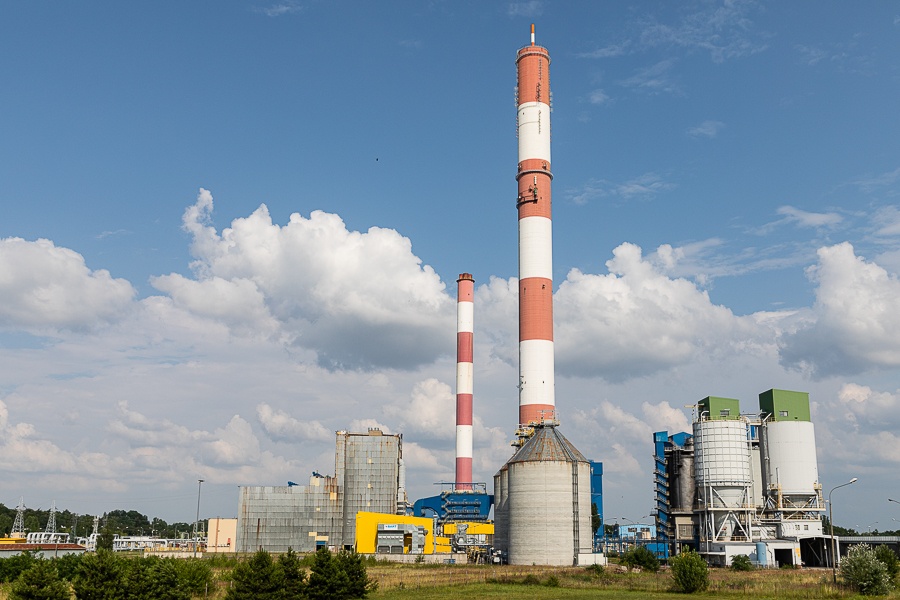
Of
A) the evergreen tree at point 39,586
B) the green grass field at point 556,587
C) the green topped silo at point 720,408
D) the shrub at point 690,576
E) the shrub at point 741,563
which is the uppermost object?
the green topped silo at point 720,408

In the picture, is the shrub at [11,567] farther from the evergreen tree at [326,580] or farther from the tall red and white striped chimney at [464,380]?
the tall red and white striped chimney at [464,380]

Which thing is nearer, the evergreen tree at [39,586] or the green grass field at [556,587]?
the evergreen tree at [39,586]

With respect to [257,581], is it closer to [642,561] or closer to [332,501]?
[642,561]

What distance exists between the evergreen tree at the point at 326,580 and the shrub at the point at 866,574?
31698 mm

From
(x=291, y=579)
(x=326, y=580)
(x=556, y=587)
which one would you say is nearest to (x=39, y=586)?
(x=291, y=579)

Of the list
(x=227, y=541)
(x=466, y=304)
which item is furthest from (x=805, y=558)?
(x=227, y=541)

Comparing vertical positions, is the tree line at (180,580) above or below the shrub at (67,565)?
above

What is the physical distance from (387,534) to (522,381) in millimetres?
24222

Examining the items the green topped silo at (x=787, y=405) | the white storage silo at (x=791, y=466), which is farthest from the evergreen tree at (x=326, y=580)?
the green topped silo at (x=787, y=405)

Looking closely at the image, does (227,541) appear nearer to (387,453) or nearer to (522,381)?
(387,453)

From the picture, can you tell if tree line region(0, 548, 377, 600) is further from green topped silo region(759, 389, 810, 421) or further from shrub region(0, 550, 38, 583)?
green topped silo region(759, 389, 810, 421)

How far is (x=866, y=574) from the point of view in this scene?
47969mm

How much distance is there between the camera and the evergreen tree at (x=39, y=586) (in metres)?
33.3

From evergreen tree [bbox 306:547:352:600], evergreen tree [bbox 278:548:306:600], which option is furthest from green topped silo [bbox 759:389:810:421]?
evergreen tree [bbox 278:548:306:600]
